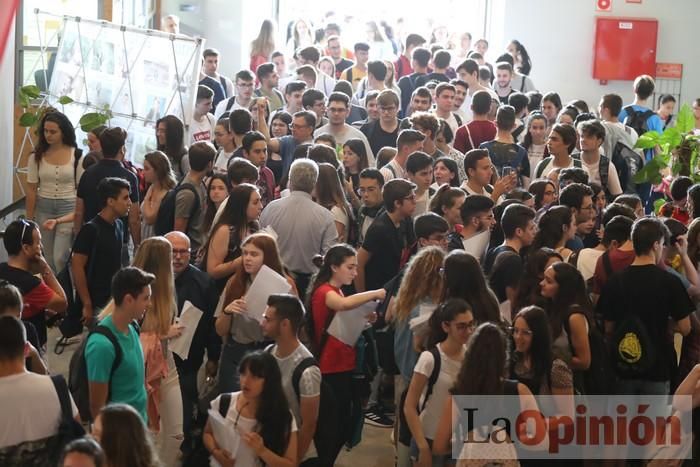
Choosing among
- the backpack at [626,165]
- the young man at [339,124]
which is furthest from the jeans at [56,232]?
the backpack at [626,165]

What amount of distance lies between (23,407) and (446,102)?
6.14 metres

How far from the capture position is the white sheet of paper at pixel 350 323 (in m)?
5.65

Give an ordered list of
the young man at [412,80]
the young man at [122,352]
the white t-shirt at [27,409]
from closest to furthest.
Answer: the white t-shirt at [27,409], the young man at [122,352], the young man at [412,80]

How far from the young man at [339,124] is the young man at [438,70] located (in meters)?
2.72

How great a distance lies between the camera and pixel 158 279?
17.5ft

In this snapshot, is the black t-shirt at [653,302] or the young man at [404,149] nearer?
the black t-shirt at [653,302]

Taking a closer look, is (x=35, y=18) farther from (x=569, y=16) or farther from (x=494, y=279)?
(x=569, y=16)

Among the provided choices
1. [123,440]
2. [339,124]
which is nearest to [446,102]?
[339,124]

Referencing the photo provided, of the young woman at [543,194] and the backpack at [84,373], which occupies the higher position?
the young woman at [543,194]

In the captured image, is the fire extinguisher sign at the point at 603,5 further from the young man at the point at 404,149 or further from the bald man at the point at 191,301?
the bald man at the point at 191,301

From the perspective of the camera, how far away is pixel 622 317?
5.78 m

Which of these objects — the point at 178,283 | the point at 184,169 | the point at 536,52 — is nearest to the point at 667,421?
the point at 178,283

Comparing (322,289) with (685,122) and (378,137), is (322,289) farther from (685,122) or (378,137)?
(685,122)

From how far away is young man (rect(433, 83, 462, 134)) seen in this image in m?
9.69
